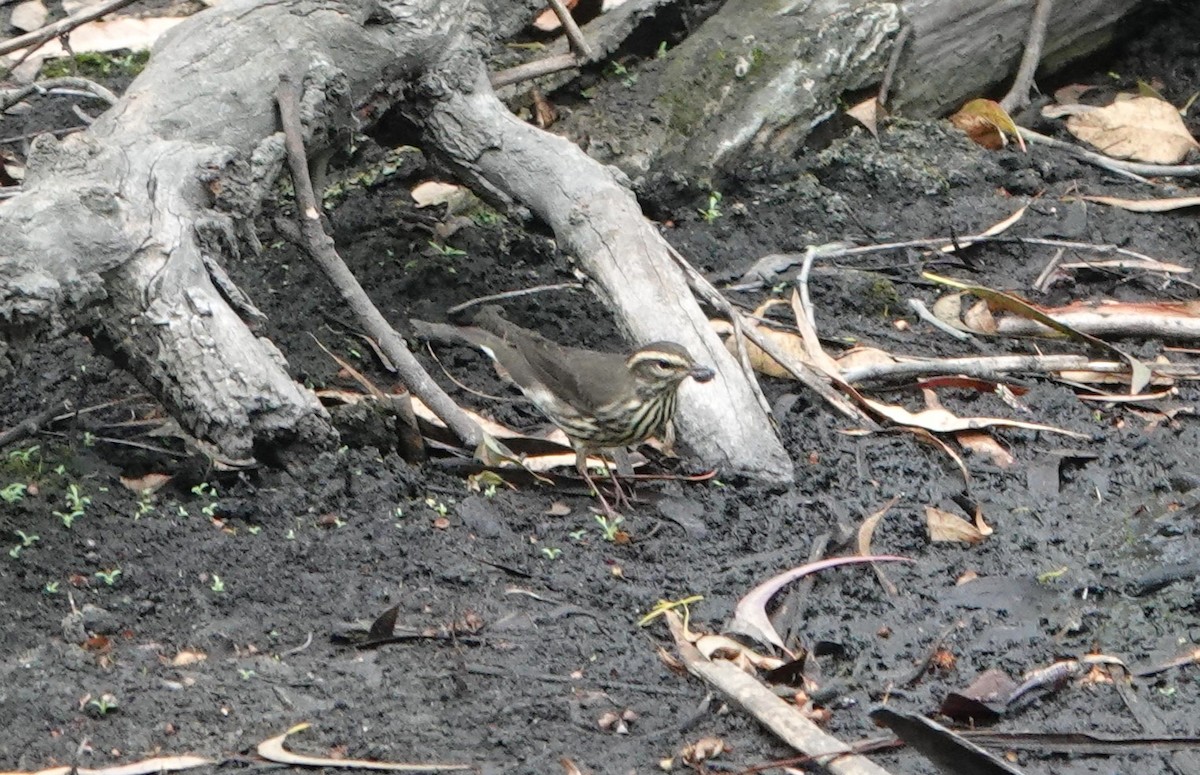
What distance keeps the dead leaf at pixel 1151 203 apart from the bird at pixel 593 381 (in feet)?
9.38

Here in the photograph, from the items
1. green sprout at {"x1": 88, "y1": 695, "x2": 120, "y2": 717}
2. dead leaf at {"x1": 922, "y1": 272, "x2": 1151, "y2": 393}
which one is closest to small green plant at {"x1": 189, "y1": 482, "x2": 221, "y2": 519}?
green sprout at {"x1": 88, "y1": 695, "x2": 120, "y2": 717}

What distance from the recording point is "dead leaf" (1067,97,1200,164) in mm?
7621

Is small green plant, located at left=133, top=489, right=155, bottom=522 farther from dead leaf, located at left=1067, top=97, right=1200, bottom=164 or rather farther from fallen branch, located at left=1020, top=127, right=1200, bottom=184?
dead leaf, located at left=1067, top=97, right=1200, bottom=164

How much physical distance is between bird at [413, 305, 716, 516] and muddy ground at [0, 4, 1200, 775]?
21 cm

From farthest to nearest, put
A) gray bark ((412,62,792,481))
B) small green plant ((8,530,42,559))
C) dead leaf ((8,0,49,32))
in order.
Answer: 1. dead leaf ((8,0,49,32))
2. gray bark ((412,62,792,481))
3. small green plant ((8,530,42,559))

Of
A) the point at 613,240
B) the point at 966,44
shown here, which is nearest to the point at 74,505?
the point at 613,240

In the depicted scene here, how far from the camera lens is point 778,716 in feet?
11.3

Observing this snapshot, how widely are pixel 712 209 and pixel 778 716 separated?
12.7 feet

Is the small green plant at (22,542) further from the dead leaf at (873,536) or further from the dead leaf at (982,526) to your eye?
the dead leaf at (982,526)

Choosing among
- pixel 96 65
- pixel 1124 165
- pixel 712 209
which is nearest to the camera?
pixel 712 209

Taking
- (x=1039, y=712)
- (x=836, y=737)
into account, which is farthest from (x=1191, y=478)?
(x=836, y=737)

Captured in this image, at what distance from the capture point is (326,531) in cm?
440

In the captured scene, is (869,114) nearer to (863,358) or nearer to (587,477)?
(863,358)

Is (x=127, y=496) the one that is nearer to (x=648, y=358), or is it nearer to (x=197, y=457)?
(x=197, y=457)
